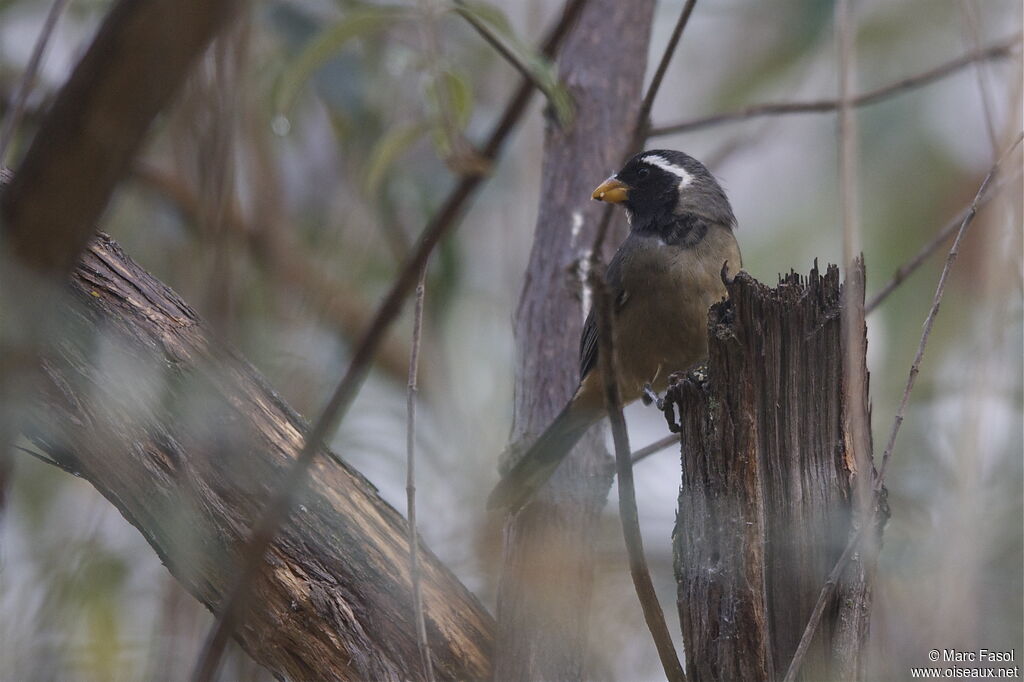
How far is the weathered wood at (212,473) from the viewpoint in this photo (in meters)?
2.26

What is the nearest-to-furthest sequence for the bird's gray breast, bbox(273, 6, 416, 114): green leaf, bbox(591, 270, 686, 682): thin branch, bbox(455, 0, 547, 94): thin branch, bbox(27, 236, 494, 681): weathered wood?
bbox(591, 270, 686, 682): thin branch
bbox(27, 236, 494, 681): weathered wood
bbox(455, 0, 547, 94): thin branch
bbox(273, 6, 416, 114): green leaf
the bird's gray breast

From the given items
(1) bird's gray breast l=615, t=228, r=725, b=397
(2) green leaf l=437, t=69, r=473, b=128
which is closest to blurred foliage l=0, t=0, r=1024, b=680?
(2) green leaf l=437, t=69, r=473, b=128

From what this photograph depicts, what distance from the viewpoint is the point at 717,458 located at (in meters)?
2.24

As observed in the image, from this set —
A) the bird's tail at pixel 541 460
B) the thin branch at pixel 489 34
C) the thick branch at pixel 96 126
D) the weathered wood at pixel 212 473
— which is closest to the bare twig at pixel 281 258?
the bird's tail at pixel 541 460

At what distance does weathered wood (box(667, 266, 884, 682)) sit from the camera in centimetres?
213

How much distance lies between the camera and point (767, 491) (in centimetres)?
226

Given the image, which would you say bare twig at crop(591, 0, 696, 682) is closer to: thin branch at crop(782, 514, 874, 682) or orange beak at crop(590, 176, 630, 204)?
thin branch at crop(782, 514, 874, 682)

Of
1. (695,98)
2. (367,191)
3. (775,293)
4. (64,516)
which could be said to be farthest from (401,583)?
(695,98)


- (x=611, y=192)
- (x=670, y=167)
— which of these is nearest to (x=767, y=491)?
(x=611, y=192)

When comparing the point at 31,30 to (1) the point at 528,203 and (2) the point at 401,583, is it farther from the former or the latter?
(2) the point at 401,583

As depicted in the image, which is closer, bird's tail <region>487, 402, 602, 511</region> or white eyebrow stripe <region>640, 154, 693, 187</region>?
bird's tail <region>487, 402, 602, 511</region>

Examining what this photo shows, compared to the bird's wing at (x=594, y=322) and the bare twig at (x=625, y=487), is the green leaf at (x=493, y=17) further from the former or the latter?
the bare twig at (x=625, y=487)

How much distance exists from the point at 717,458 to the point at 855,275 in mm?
478

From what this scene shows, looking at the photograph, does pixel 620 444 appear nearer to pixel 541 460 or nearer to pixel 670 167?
pixel 541 460
